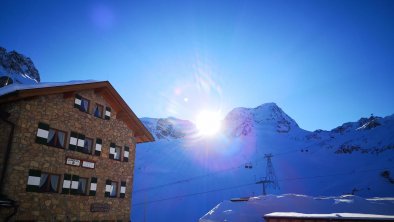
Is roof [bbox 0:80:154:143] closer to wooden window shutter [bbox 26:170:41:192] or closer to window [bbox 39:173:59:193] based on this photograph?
wooden window shutter [bbox 26:170:41:192]

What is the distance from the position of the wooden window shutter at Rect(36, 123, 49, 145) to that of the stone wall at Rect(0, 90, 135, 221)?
0.60 ft

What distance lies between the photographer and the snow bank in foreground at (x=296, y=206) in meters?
25.3

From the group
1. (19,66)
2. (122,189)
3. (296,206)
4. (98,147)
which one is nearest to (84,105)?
(98,147)

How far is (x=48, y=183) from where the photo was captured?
1639 cm

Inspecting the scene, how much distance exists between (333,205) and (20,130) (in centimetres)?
A: 2403

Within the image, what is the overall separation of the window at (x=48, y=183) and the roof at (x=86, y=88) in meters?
4.25

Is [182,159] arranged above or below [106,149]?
above

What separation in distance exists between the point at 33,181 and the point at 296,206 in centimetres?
2136

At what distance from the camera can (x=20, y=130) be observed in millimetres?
15383

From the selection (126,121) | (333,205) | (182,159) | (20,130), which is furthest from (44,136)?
(182,159)

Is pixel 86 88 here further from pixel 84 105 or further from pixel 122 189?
pixel 122 189

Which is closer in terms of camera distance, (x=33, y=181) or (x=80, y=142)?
(x=33, y=181)

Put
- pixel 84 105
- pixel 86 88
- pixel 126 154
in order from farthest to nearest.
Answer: pixel 126 154
pixel 84 105
pixel 86 88

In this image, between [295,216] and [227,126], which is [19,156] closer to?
[295,216]
